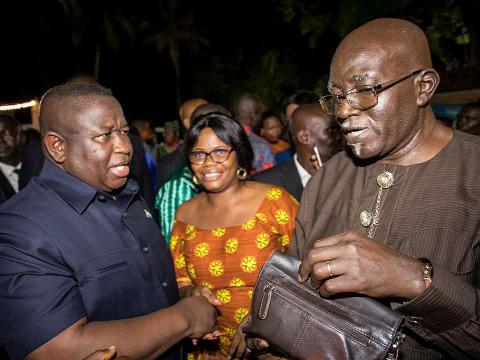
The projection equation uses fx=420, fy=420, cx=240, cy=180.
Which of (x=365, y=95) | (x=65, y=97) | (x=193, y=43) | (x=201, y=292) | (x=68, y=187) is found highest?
(x=193, y=43)

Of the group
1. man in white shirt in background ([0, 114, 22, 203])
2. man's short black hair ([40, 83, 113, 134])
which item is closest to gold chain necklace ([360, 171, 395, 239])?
man's short black hair ([40, 83, 113, 134])

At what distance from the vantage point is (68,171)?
201 centimetres

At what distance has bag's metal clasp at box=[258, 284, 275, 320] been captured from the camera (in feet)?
5.52

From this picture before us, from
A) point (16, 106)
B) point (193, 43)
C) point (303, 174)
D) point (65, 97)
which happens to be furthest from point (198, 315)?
point (193, 43)

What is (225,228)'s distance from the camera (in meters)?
2.80

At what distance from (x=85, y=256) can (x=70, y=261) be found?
74 mm

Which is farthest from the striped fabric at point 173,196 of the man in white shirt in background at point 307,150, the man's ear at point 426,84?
the man's ear at point 426,84

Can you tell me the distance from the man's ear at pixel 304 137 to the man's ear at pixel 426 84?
2.15 meters

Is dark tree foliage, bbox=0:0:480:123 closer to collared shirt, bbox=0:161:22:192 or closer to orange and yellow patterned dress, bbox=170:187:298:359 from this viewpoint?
collared shirt, bbox=0:161:22:192

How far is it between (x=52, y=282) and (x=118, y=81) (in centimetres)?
1758

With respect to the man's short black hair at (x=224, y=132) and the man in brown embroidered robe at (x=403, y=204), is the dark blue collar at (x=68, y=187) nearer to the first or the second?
the man in brown embroidered robe at (x=403, y=204)

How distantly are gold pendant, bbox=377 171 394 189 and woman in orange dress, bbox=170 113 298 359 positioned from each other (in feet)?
3.51

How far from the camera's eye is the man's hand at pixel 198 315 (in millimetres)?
1981

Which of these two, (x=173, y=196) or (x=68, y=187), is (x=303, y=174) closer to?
(x=173, y=196)
